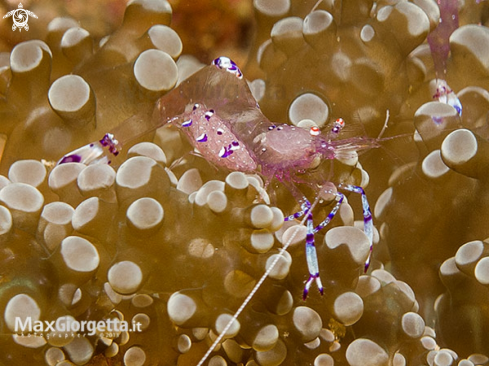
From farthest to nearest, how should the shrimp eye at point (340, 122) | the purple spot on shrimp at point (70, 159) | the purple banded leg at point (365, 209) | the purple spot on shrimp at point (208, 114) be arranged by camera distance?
1. the purple spot on shrimp at point (208, 114)
2. the shrimp eye at point (340, 122)
3. the purple banded leg at point (365, 209)
4. the purple spot on shrimp at point (70, 159)

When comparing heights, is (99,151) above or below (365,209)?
above

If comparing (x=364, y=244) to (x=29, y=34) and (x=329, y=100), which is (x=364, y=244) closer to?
(x=329, y=100)

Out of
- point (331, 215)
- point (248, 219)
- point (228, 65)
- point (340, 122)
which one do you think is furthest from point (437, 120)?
point (228, 65)

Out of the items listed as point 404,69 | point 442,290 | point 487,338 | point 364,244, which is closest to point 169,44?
point 404,69

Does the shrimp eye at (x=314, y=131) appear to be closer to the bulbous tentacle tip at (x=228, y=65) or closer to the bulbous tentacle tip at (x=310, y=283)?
the bulbous tentacle tip at (x=228, y=65)

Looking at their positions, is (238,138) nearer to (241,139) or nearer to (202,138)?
(241,139)

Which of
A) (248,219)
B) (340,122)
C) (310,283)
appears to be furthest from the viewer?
(340,122)

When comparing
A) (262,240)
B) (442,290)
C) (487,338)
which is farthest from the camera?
(442,290)

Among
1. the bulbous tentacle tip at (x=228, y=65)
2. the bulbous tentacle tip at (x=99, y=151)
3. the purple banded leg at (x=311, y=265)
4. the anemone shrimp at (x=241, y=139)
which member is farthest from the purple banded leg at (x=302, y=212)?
the bulbous tentacle tip at (x=228, y=65)
